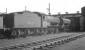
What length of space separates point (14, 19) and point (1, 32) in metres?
2.34

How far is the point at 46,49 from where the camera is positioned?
9773 millimetres

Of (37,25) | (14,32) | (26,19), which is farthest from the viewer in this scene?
(37,25)

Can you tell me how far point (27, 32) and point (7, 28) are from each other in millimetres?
4454

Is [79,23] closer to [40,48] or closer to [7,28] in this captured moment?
[7,28]

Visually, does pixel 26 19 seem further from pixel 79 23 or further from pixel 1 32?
pixel 79 23

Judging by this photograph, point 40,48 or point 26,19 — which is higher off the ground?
point 26,19

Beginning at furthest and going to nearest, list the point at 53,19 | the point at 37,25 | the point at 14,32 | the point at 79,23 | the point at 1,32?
the point at 79,23
the point at 53,19
the point at 37,25
the point at 14,32
the point at 1,32

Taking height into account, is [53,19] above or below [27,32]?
above

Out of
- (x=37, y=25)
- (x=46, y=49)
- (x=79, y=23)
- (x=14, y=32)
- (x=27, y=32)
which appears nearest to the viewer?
(x=46, y=49)

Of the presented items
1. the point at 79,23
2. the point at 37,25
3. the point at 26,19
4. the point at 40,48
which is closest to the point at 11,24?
the point at 26,19

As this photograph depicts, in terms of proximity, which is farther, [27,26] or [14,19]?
[27,26]

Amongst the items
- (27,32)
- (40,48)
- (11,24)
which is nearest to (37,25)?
(27,32)

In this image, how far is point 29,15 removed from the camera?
20.4 metres

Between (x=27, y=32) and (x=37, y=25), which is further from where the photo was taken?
(x=37, y=25)
